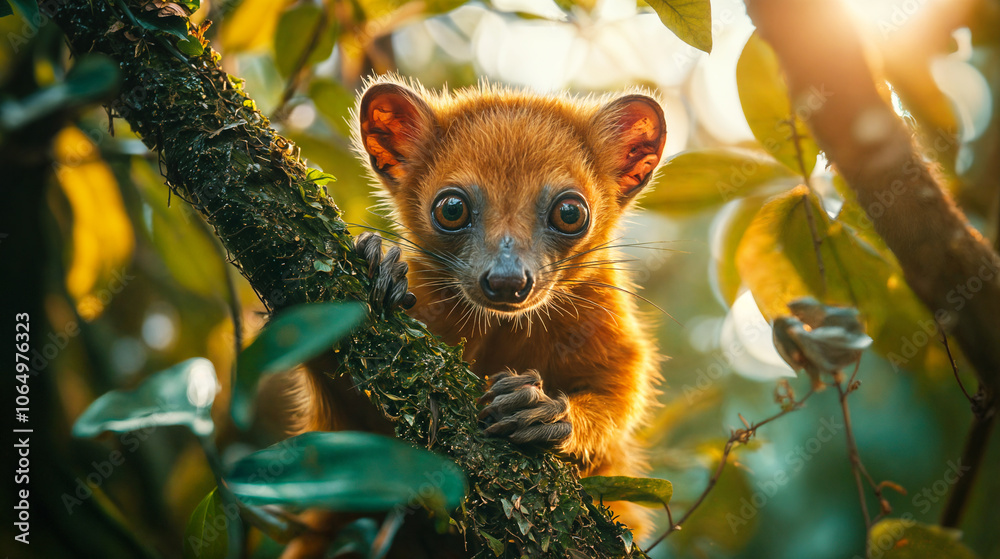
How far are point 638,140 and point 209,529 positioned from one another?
340 cm

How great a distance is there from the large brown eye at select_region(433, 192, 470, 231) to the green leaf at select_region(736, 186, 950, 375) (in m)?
1.51

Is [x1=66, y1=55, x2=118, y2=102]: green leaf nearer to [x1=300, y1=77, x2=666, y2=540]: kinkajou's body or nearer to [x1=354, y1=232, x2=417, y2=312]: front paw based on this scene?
[x1=354, y1=232, x2=417, y2=312]: front paw

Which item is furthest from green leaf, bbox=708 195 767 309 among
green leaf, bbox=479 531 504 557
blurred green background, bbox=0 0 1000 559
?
green leaf, bbox=479 531 504 557

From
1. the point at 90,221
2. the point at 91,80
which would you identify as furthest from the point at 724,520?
the point at 90,221

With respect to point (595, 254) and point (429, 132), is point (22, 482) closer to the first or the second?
point (429, 132)

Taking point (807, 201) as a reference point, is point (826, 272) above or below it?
below

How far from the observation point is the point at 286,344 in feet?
4.52

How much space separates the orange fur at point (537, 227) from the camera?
11.5ft

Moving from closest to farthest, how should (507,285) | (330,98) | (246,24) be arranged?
(507,285) → (246,24) → (330,98)

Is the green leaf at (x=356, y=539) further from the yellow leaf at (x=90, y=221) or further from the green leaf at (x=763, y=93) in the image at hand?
the yellow leaf at (x=90, y=221)

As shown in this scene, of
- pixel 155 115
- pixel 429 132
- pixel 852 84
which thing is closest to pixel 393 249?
pixel 155 115

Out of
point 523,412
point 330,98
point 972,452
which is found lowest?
point 523,412

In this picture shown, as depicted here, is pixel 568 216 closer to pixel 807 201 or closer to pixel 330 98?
pixel 807 201

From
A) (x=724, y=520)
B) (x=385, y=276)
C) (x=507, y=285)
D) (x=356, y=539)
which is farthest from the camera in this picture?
(x=724, y=520)
